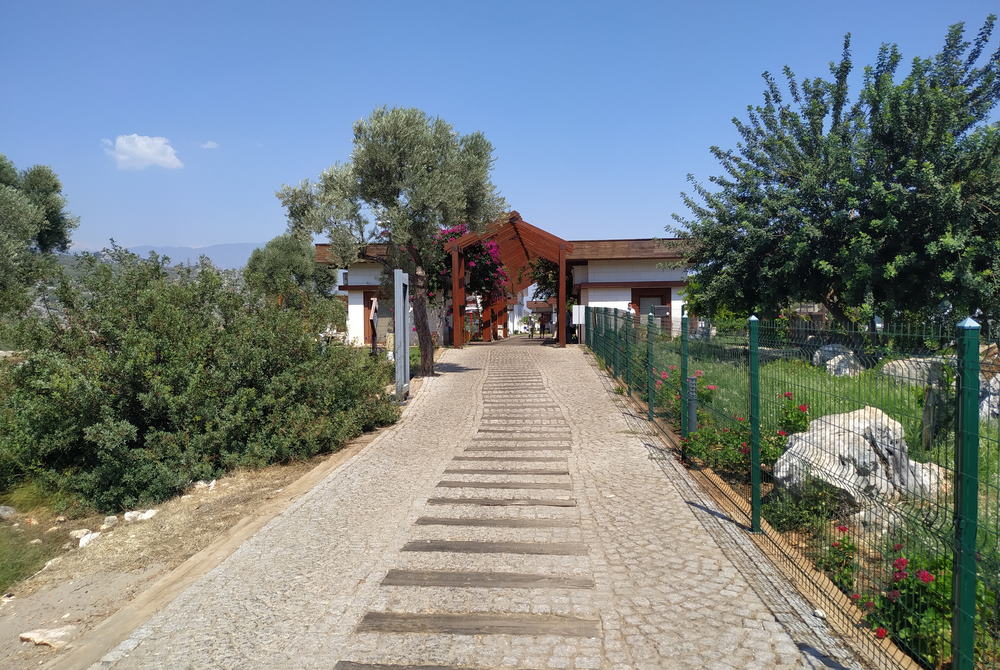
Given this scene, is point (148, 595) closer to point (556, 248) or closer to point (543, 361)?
point (543, 361)

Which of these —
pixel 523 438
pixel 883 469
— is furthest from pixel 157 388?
pixel 883 469

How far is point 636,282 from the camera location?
26484 mm

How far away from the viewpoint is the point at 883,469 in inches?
156

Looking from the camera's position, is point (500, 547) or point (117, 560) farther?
point (117, 560)

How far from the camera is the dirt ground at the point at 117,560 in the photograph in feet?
16.3

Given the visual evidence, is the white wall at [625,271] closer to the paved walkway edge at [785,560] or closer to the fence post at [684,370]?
the paved walkway edge at [785,560]

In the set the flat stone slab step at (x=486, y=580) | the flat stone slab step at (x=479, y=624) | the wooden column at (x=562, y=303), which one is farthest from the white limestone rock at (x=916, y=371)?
the wooden column at (x=562, y=303)

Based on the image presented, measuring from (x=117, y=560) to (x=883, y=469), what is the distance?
19.9 ft

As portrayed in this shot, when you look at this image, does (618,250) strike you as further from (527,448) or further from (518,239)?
(527,448)

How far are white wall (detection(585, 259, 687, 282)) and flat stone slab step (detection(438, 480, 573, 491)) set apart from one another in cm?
2009

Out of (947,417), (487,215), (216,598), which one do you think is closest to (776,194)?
(487,215)

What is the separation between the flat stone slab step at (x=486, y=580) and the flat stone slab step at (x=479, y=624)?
44cm

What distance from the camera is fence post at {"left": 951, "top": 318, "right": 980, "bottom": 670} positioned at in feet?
9.21

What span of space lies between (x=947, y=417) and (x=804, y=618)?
1.55m
